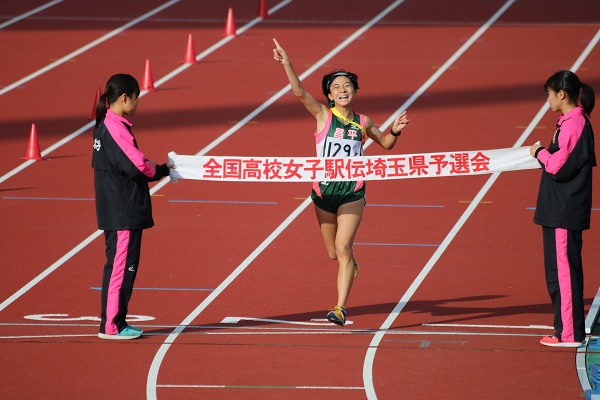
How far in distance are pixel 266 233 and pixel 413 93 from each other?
6.99 m

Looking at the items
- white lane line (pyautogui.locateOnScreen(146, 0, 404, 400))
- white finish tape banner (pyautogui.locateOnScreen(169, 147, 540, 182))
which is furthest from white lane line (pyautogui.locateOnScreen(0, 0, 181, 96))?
white finish tape banner (pyautogui.locateOnScreen(169, 147, 540, 182))

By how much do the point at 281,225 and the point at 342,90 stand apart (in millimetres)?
3876

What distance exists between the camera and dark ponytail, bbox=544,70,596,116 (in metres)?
8.40

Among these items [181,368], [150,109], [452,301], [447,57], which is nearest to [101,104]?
[181,368]

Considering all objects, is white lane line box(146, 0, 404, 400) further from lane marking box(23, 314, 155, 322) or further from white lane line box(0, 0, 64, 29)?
white lane line box(0, 0, 64, 29)

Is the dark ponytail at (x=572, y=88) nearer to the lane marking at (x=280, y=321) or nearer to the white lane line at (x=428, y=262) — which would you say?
the white lane line at (x=428, y=262)

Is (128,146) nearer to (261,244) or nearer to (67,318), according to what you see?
(67,318)

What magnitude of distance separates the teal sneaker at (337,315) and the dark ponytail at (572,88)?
7.22 ft

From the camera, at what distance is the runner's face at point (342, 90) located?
363 inches

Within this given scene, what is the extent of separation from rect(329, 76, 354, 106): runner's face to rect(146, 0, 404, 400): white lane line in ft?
6.63

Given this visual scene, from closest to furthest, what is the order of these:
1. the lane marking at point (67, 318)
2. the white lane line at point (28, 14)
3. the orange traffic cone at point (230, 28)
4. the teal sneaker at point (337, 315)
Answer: the teal sneaker at point (337, 315) → the lane marking at point (67, 318) → the orange traffic cone at point (230, 28) → the white lane line at point (28, 14)

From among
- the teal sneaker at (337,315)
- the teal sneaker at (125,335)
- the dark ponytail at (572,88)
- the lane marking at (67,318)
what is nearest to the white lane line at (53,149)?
the lane marking at (67,318)

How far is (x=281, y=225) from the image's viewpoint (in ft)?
42.3

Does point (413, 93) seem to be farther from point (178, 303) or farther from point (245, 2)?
point (178, 303)
